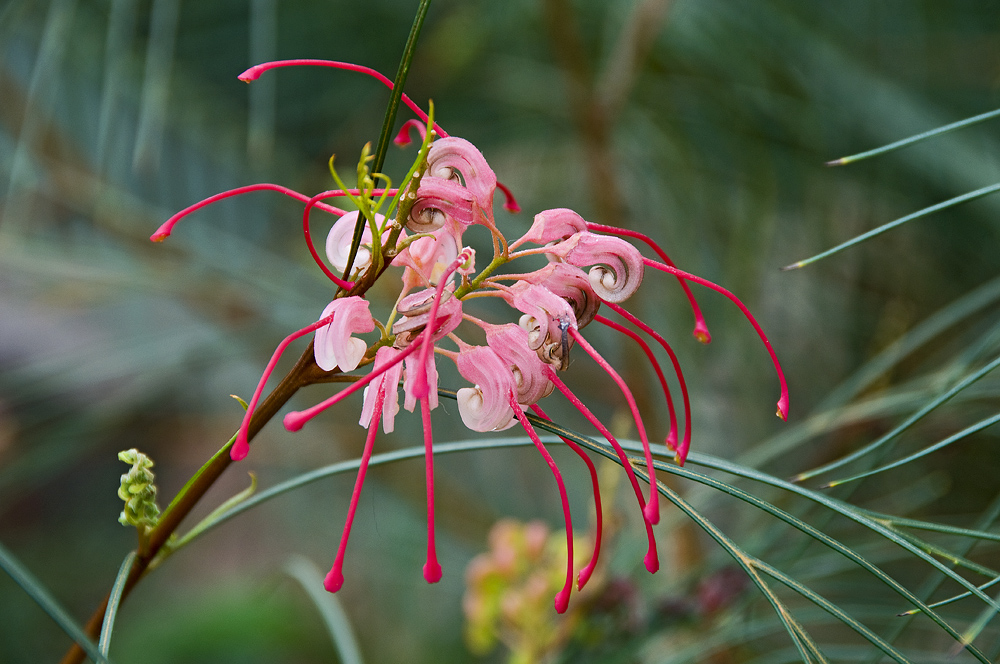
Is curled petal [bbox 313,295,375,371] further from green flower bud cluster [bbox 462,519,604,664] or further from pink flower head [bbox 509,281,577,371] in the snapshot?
green flower bud cluster [bbox 462,519,604,664]

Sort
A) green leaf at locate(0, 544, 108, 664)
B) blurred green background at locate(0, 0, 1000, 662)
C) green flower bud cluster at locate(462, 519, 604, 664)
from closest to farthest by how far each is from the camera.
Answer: green leaf at locate(0, 544, 108, 664) < green flower bud cluster at locate(462, 519, 604, 664) < blurred green background at locate(0, 0, 1000, 662)

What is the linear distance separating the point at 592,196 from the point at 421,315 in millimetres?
594

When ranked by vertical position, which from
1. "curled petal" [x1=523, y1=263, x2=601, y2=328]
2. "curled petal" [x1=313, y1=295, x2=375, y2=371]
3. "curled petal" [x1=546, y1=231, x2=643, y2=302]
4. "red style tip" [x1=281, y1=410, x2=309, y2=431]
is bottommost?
"red style tip" [x1=281, y1=410, x2=309, y2=431]

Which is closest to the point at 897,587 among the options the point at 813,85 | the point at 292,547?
the point at 813,85

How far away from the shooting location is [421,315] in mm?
228

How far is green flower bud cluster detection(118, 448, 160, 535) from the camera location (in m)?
0.26

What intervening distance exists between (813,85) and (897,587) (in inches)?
A: 26.5

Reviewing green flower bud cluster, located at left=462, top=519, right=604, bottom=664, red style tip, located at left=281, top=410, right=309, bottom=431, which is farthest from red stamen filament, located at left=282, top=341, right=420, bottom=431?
green flower bud cluster, located at left=462, top=519, right=604, bottom=664

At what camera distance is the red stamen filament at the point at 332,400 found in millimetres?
210

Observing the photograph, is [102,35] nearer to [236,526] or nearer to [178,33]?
[178,33]

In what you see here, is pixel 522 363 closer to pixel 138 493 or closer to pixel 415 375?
pixel 415 375

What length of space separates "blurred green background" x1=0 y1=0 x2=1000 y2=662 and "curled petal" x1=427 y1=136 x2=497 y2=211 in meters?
0.31

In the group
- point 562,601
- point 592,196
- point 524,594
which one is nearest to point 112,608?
point 562,601

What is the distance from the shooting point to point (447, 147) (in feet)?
0.78
